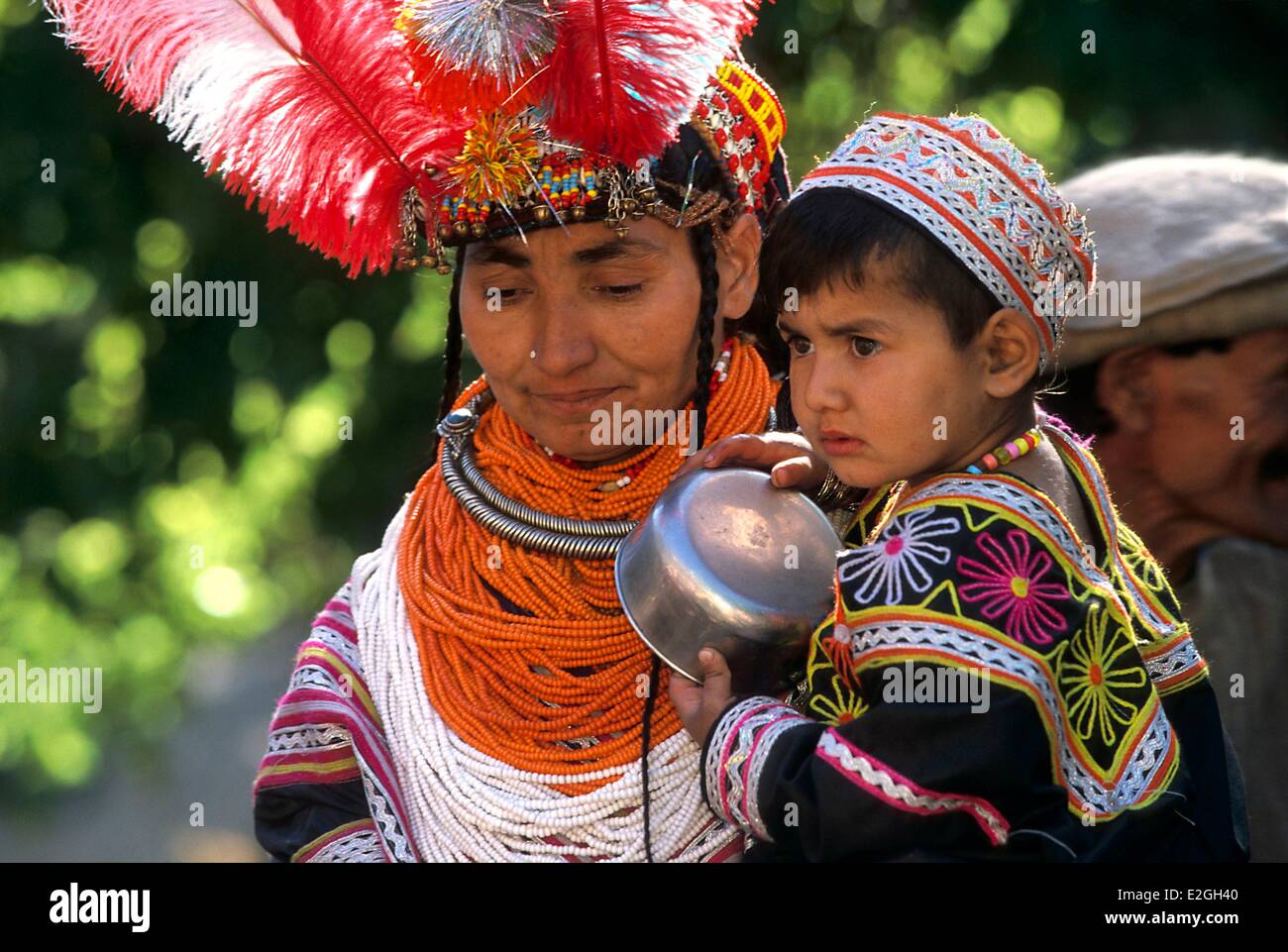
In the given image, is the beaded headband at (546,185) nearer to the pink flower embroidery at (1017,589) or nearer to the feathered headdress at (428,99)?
the feathered headdress at (428,99)

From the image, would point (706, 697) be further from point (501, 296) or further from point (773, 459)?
point (501, 296)

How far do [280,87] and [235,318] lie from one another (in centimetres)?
244

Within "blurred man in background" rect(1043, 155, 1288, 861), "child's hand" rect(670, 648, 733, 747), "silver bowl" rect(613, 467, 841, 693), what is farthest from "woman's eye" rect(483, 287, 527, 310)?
"blurred man in background" rect(1043, 155, 1288, 861)

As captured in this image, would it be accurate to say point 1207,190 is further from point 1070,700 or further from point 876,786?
point 876,786

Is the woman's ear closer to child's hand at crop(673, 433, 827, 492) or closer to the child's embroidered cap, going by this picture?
child's hand at crop(673, 433, 827, 492)

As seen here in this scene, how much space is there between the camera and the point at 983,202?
2.42 metres

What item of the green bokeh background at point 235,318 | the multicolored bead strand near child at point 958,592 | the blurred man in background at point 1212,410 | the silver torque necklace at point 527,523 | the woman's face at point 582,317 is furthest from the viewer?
the green bokeh background at point 235,318

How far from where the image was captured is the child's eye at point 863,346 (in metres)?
2.44

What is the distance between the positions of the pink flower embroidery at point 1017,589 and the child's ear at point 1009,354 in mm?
267

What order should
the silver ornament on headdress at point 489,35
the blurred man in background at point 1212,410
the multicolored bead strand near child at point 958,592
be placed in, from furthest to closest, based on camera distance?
the blurred man in background at point 1212,410 → the silver ornament on headdress at point 489,35 → the multicolored bead strand near child at point 958,592

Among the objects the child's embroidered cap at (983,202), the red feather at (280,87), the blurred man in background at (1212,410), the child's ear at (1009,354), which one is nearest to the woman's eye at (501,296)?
the red feather at (280,87)

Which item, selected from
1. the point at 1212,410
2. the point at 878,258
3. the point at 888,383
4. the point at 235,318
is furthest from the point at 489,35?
the point at 235,318

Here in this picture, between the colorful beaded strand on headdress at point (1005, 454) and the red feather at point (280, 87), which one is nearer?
the colorful beaded strand on headdress at point (1005, 454)

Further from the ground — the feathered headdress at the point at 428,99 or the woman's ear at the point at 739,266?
the feathered headdress at the point at 428,99
